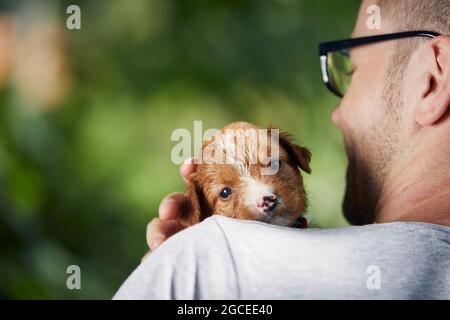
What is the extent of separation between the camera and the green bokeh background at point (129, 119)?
5.91 ft

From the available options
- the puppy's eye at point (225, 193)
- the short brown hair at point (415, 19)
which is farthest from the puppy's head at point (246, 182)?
the short brown hair at point (415, 19)

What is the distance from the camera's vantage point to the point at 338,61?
1128 mm

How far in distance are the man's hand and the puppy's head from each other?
0.02 meters

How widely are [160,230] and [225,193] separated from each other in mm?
125

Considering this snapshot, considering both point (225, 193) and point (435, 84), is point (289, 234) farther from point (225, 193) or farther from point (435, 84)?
point (435, 84)

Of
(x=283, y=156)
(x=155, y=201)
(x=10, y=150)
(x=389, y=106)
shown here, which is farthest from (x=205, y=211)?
(x=10, y=150)

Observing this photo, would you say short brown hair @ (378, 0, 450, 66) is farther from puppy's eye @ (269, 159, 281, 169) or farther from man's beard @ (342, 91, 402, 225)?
puppy's eye @ (269, 159, 281, 169)

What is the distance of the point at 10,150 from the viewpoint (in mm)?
1802

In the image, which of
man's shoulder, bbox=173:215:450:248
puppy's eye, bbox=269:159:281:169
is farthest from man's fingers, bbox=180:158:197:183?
man's shoulder, bbox=173:215:450:248

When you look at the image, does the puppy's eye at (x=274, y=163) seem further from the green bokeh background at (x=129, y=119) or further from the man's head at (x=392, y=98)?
the green bokeh background at (x=129, y=119)

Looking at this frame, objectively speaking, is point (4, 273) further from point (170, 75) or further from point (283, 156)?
point (283, 156)

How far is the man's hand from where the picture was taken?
83 centimetres

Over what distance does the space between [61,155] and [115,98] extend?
0.24m

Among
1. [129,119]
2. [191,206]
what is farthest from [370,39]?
[129,119]
